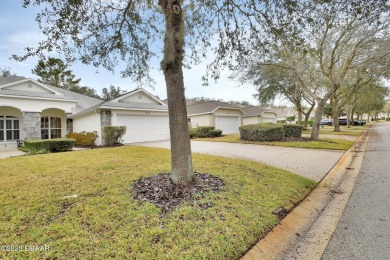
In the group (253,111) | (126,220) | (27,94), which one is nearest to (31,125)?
(27,94)

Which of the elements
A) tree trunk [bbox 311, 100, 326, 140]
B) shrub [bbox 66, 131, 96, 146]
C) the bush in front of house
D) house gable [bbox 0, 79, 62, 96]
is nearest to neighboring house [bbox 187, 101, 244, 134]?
the bush in front of house

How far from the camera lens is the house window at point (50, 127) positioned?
627 inches

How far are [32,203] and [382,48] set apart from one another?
17.9m

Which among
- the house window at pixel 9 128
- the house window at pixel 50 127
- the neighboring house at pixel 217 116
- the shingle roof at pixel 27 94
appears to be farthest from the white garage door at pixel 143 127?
the house window at pixel 9 128

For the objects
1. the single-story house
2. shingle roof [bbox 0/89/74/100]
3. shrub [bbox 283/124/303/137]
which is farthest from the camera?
shrub [bbox 283/124/303/137]

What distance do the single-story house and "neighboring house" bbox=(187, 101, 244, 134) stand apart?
678 centimetres

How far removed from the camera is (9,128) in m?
14.6

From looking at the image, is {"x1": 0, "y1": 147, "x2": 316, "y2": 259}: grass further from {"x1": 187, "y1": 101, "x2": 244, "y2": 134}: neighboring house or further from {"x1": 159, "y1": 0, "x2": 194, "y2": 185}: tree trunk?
{"x1": 187, "y1": 101, "x2": 244, "y2": 134}: neighboring house

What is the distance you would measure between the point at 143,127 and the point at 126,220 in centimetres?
1384

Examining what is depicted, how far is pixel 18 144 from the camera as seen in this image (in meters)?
14.4

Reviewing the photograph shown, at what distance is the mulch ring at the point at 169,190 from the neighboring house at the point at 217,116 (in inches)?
727

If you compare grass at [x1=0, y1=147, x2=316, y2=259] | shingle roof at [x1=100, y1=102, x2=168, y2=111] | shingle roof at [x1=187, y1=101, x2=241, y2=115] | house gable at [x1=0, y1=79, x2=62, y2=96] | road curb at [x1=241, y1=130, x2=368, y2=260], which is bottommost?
road curb at [x1=241, y1=130, x2=368, y2=260]

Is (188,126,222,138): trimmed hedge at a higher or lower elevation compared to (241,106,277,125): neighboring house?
lower

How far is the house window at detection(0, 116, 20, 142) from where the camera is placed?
46.7ft
